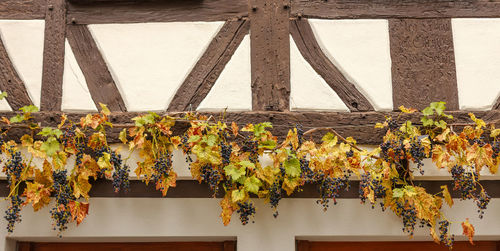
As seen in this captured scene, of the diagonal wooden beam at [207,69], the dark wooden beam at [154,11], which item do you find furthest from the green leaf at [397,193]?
the dark wooden beam at [154,11]

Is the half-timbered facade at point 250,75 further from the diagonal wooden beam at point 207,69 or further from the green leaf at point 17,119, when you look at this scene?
the green leaf at point 17,119

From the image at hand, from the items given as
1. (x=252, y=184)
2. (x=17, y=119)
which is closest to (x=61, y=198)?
(x=17, y=119)

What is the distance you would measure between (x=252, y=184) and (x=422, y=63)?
1.14 meters

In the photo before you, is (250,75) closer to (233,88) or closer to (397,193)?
(233,88)

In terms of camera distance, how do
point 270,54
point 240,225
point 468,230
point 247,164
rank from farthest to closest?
point 270,54 → point 240,225 → point 468,230 → point 247,164

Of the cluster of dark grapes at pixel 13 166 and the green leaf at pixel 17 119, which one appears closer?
the cluster of dark grapes at pixel 13 166

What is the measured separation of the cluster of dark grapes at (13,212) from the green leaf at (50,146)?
27 cm

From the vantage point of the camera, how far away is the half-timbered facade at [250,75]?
3020 mm

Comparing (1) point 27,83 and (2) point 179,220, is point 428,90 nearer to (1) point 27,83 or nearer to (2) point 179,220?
(2) point 179,220

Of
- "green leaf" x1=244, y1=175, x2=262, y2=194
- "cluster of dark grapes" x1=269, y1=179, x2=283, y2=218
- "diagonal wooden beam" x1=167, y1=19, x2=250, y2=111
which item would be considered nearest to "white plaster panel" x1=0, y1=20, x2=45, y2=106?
"diagonal wooden beam" x1=167, y1=19, x2=250, y2=111

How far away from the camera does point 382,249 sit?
3.20 meters

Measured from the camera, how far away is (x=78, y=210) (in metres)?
2.89

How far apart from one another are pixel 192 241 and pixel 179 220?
23 cm

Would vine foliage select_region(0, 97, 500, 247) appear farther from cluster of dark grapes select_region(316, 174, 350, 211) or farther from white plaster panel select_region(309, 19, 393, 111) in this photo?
white plaster panel select_region(309, 19, 393, 111)
